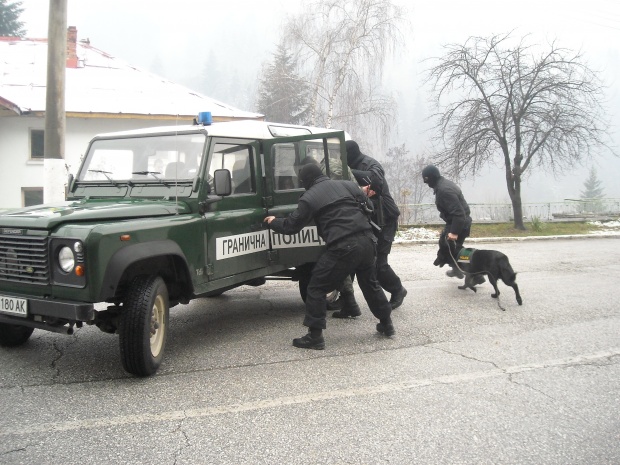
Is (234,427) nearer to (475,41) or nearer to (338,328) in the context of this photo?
(338,328)

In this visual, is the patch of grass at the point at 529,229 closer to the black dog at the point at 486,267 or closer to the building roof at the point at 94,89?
the building roof at the point at 94,89

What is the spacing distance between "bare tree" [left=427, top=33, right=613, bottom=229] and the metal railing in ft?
3.63

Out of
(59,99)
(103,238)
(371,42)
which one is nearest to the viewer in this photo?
(103,238)

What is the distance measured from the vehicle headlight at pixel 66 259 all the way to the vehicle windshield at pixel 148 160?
1.35 meters

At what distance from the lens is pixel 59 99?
9.16 m

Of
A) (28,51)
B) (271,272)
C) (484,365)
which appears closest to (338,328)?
(271,272)

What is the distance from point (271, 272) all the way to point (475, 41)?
1866 centimetres

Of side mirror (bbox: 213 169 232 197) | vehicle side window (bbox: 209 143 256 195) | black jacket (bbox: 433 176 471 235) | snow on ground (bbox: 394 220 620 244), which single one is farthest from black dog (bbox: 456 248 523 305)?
snow on ground (bbox: 394 220 620 244)

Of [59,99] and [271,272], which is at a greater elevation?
[59,99]

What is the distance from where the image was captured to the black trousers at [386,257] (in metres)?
6.75

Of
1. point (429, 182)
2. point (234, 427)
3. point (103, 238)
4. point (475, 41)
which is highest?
point (475, 41)

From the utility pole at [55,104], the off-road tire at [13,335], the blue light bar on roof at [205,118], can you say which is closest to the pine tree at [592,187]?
the utility pole at [55,104]

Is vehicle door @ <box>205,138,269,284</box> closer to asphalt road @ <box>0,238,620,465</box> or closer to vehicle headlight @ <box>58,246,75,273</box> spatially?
asphalt road @ <box>0,238,620,465</box>

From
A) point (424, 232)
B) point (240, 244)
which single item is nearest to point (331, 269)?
point (240, 244)
